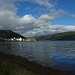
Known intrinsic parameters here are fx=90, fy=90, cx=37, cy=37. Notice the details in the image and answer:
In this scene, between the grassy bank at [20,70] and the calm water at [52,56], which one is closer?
the grassy bank at [20,70]

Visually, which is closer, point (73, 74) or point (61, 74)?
point (61, 74)

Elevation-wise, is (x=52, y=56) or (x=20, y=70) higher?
(x=20, y=70)

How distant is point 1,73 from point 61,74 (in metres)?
11.0

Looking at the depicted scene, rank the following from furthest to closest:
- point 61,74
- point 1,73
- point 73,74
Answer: point 73,74
point 61,74
point 1,73

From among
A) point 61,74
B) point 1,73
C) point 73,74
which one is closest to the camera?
point 1,73

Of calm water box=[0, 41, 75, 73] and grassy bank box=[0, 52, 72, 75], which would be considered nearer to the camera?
grassy bank box=[0, 52, 72, 75]

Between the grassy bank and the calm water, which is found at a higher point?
the grassy bank

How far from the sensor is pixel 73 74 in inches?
717

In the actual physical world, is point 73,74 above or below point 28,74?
below

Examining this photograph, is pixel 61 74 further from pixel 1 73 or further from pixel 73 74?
pixel 1 73

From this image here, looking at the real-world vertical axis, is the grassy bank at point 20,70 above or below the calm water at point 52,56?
above

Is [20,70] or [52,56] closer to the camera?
[20,70]

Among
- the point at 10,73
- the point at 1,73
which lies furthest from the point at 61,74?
the point at 1,73

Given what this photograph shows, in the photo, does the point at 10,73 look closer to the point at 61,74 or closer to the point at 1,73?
the point at 1,73
